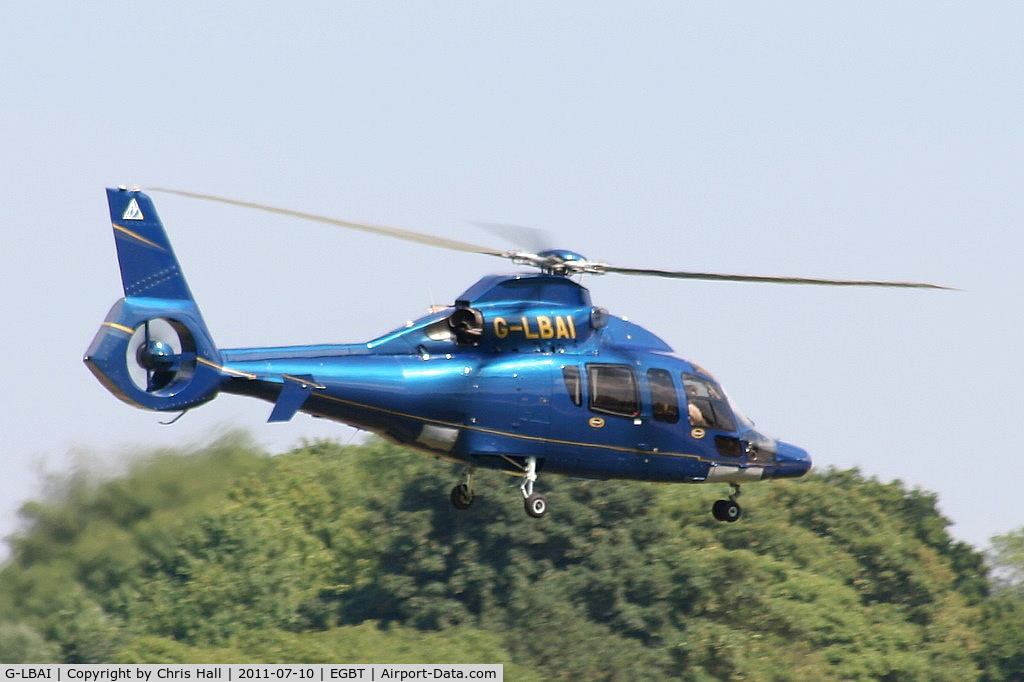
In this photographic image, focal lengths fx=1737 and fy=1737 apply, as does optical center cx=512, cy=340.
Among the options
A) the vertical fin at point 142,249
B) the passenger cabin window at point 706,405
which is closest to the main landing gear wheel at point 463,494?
the passenger cabin window at point 706,405

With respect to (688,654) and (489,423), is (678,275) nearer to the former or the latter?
(489,423)

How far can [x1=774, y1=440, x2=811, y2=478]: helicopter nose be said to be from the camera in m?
31.2

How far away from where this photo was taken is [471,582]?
167 feet

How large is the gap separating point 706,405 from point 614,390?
216cm

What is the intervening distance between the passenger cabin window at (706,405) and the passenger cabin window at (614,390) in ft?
4.13

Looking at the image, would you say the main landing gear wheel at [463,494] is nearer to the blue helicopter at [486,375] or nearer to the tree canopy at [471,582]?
the blue helicopter at [486,375]

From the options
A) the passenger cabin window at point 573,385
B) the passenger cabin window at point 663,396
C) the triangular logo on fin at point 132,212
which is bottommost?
the passenger cabin window at point 573,385

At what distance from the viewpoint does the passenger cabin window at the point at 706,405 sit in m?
29.5

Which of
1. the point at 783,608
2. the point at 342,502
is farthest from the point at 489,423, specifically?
the point at 342,502

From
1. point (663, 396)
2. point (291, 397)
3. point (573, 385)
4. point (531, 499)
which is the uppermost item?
point (663, 396)

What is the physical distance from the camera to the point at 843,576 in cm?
5644

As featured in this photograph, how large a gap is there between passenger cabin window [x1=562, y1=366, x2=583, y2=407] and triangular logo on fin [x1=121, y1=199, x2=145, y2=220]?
7185 millimetres
